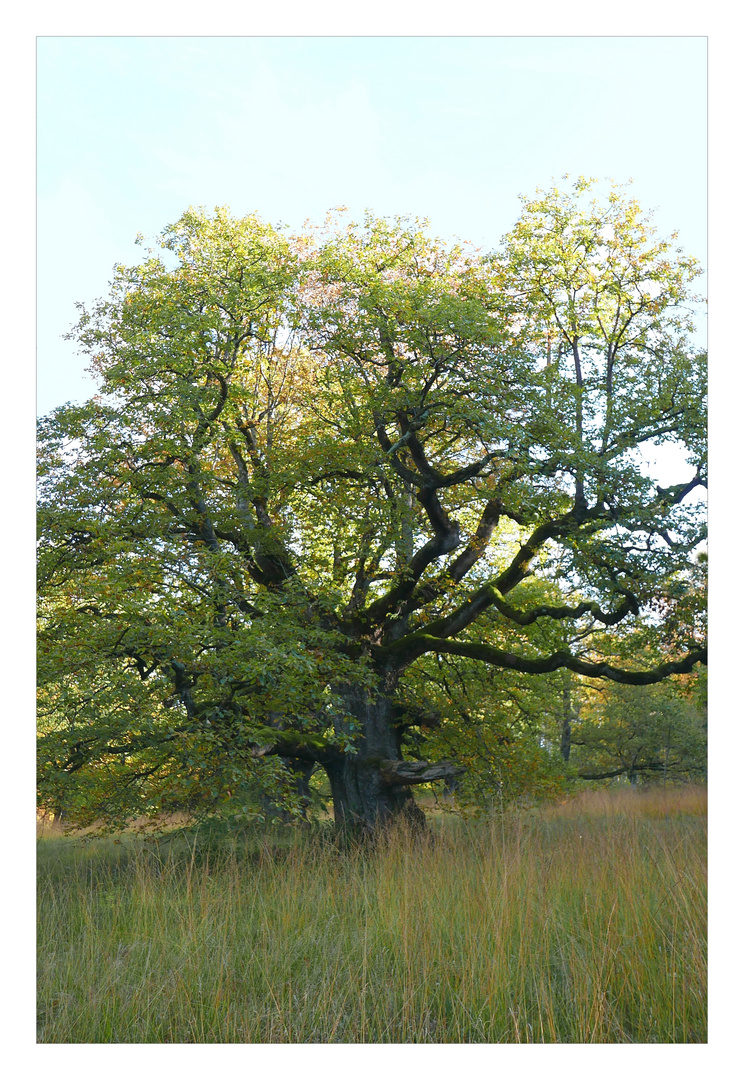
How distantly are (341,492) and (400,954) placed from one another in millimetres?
5869

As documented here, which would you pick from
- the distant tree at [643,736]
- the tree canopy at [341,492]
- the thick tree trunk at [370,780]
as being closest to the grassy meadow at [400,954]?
the tree canopy at [341,492]

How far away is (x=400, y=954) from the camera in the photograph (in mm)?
4320

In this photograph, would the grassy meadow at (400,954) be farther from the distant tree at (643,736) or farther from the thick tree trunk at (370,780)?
the distant tree at (643,736)

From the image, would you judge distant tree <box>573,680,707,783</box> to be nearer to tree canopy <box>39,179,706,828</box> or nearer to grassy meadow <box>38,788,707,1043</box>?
tree canopy <box>39,179,706,828</box>

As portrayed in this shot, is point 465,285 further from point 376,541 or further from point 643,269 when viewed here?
point 376,541

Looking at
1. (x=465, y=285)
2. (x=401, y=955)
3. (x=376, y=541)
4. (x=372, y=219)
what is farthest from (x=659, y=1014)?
(x=372, y=219)

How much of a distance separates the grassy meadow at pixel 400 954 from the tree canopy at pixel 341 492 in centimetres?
134

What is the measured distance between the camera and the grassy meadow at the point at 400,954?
149 inches

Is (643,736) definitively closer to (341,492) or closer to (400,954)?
(341,492)

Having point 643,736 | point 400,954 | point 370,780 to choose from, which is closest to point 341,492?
point 370,780

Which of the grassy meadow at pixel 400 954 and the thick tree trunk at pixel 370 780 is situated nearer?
the grassy meadow at pixel 400 954

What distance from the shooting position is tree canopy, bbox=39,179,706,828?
6.95 metres

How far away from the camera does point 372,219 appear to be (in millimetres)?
9617

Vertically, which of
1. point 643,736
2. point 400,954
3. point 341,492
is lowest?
point 643,736
